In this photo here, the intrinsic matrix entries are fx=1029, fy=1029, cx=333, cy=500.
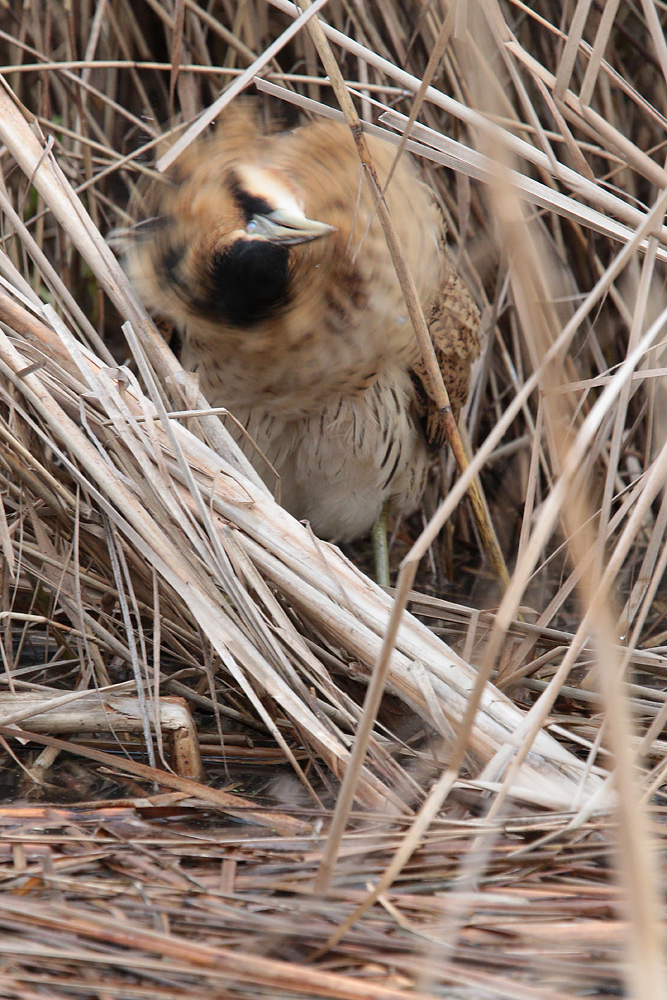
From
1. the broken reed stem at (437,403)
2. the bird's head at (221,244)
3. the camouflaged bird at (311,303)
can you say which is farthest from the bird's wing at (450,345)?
the bird's head at (221,244)

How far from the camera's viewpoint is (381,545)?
3127 millimetres

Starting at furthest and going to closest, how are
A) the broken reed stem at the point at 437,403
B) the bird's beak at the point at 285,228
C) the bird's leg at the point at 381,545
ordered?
1. the bird's leg at the point at 381,545
2. the bird's beak at the point at 285,228
3. the broken reed stem at the point at 437,403

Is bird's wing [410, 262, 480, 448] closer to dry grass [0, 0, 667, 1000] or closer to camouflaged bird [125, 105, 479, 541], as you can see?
camouflaged bird [125, 105, 479, 541]

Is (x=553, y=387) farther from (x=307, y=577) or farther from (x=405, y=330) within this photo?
(x=405, y=330)

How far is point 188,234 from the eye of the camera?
2061mm

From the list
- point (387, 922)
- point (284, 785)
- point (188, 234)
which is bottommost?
point (284, 785)

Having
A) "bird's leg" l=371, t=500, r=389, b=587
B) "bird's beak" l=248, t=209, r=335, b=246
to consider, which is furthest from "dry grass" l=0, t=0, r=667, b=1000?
"bird's leg" l=371, t=500, r=389, b=587

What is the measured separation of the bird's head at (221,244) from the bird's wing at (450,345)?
0.75 meters

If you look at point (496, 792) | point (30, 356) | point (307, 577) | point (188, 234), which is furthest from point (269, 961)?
point (188, 234)

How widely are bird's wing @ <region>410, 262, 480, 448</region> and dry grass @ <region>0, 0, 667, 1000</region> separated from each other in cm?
59

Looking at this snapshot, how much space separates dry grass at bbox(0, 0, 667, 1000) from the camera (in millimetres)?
1197

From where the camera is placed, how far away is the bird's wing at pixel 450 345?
2.80m

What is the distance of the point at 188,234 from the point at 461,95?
105cm

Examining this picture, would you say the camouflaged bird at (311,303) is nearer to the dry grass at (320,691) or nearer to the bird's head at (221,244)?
the bird's head at (221,244)
